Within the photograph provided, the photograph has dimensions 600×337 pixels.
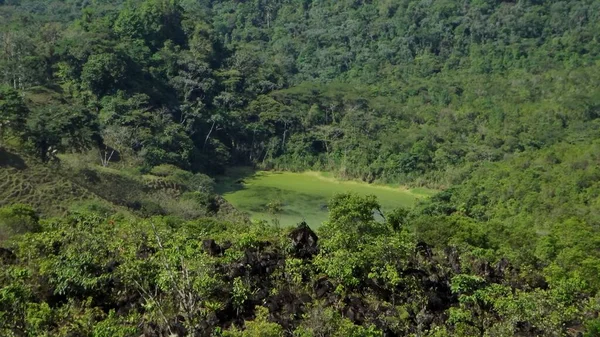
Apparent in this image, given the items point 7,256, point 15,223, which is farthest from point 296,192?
point 7,256

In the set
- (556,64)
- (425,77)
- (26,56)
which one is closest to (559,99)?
(556,64)

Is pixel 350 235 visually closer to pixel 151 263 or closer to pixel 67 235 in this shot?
pixel 151 263

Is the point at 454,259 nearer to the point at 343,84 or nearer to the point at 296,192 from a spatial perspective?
the point at 296,192

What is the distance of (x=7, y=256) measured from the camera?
16.0m

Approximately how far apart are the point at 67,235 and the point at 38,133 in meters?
19.6

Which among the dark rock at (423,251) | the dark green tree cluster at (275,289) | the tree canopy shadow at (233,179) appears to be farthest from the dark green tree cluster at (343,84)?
the dark rock at (423,251)

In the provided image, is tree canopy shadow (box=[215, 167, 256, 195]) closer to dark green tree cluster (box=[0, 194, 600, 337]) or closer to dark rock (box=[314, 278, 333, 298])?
dark green tree cluster (box=[0, 194, 600, 337])

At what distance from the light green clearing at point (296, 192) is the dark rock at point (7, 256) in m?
21.3

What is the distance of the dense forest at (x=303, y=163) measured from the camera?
1407 cm

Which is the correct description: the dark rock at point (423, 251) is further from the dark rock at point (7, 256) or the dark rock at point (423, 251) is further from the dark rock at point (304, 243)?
the dark rock at point (7, 256)

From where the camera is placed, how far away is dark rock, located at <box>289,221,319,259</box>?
17.2 metres

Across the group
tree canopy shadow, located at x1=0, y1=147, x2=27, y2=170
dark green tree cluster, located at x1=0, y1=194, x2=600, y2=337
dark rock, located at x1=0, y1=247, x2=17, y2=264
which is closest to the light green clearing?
tree canopy shadow, located at x1=0, y1=147, x2=27, y2=170

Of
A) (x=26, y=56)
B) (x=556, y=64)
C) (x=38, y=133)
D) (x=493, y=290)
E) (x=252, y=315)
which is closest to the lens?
(x=252, y=315)

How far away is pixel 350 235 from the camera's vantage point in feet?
56.3
